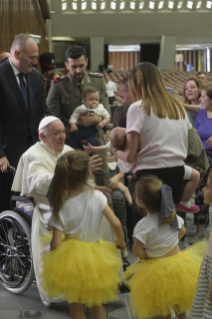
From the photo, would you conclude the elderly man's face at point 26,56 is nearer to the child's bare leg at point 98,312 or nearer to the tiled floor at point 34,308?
the tiled floor at point 34,308

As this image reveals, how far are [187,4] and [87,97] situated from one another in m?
18.1

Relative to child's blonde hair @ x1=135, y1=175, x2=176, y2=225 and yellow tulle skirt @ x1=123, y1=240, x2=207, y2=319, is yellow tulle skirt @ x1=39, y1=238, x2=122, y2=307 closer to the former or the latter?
yellow tulle skirt @ x1=123, y1=240, x2=207, y2=319

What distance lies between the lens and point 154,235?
7.54ft

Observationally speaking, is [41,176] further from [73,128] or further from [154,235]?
[73,128]

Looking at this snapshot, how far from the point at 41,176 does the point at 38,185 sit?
2.5 inches

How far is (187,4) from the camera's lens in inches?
797

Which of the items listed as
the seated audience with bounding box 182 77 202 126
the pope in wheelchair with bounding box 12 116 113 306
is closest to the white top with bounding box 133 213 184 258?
the pope in wheelchair with bounding box 12 116 113 306

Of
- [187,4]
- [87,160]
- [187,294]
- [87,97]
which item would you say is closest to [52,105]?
[87,97]

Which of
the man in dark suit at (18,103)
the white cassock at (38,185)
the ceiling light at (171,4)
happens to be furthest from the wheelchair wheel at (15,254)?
the ceiling light at (171,4)

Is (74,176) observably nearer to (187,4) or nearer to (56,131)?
(56,131)

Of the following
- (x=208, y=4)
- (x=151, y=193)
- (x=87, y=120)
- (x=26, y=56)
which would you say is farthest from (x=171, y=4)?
(x=151, y=193)

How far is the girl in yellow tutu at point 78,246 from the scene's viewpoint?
223 centimetres

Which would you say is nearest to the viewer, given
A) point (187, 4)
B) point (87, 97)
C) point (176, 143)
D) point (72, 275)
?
point (72, 275)

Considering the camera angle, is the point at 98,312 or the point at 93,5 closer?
the point at 98,312
